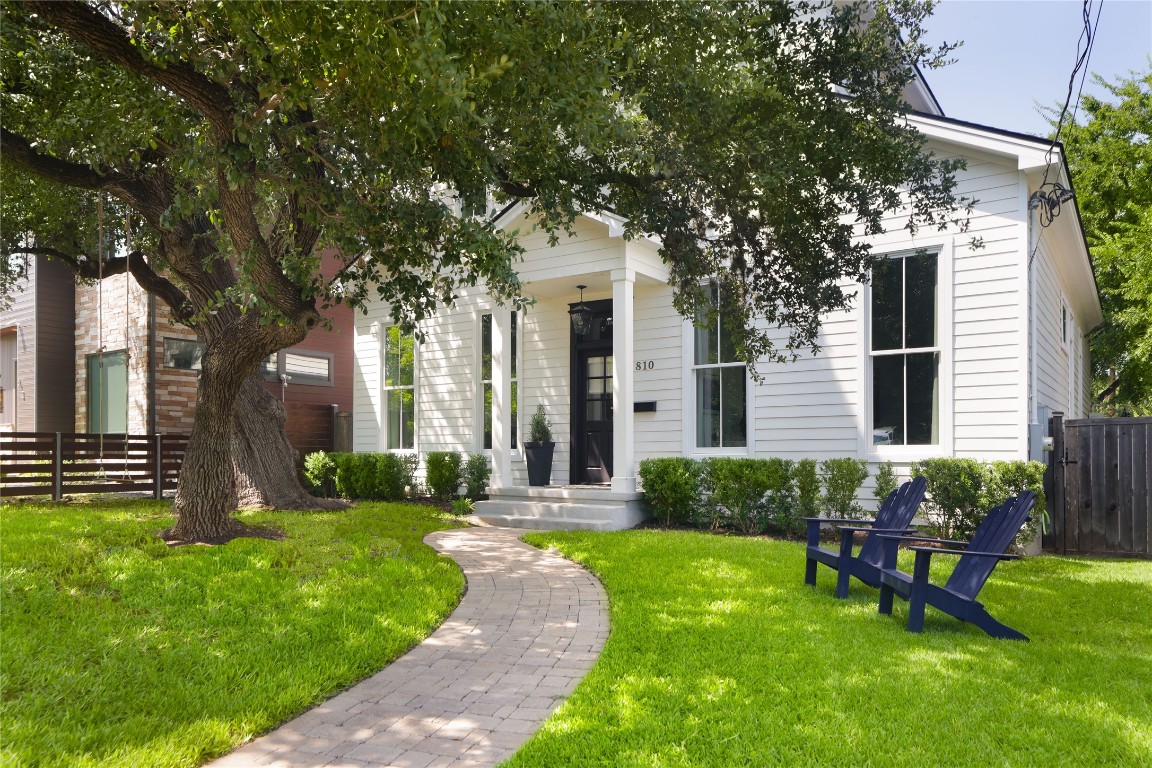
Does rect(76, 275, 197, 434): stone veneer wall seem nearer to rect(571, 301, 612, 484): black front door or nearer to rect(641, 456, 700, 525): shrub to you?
rect(571, 301, 612, 484): black front door

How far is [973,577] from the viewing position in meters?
4.90

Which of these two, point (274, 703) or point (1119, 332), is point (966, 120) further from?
point (1119, 332)

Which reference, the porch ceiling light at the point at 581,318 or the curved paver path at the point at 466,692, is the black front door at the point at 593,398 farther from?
the curved paver path at the point at 466,692

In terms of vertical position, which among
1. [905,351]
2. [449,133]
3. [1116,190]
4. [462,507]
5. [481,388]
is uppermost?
[1116,190]

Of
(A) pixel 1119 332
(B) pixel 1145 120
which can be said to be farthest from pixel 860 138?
(B) pixel 1145 120

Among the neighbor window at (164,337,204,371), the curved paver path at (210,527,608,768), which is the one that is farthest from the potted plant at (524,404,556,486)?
the neighbor window at (164,337,204,371)

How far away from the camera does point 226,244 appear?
8047 millimetres

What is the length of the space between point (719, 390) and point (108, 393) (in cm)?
1285

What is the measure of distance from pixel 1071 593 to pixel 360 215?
6821 millimetres

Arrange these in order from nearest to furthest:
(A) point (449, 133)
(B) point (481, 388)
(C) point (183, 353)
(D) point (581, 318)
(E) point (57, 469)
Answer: (A) point (449, 133) < (D) point (581, 318) < (E) point (57, 469) < (B) point (481, 388) < (C) point (183, 353)

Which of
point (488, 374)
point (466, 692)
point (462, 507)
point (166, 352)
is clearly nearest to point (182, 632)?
point (466, 692)

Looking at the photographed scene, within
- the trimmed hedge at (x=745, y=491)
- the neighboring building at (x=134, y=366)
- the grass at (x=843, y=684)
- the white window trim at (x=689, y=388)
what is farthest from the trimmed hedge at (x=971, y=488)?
the neighboring building at (x=134, y=366)

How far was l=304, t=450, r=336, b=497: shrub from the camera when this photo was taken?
14.2 meters

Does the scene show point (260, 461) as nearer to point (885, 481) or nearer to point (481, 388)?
point (481, 388)
